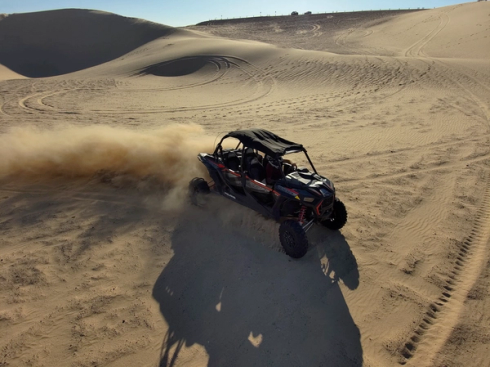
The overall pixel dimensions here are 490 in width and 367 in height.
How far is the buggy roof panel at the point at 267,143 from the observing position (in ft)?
17.9

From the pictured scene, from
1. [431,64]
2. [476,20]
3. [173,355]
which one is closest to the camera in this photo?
[173,355]

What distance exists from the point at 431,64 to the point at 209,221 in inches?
819

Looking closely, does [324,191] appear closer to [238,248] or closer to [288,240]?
[288,240]

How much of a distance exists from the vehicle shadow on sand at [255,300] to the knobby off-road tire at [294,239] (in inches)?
7.9

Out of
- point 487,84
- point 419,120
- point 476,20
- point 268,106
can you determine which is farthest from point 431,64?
point 476,20

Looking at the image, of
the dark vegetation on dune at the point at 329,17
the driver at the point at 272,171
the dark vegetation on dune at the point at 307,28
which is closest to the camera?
the driver at the point at 272,171

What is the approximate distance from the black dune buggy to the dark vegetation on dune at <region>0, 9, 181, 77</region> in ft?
104

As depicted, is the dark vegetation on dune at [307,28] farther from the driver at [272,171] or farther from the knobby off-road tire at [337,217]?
the knobby off-road tire at [337,217]

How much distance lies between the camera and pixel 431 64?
66.3 ft

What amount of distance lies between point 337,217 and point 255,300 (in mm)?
2268

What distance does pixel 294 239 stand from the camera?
5055 mm

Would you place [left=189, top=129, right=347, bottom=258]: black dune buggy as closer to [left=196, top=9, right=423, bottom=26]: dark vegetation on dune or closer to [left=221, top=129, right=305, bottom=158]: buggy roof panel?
[left=221, top=129, right=305, bottom=158]: buggy roof panel

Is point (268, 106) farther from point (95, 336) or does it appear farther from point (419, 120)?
point (95, 336)

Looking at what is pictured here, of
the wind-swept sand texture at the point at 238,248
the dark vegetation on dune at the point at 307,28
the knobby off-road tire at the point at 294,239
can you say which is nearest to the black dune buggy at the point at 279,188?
the knobby off-road tire at the point at 294,239
